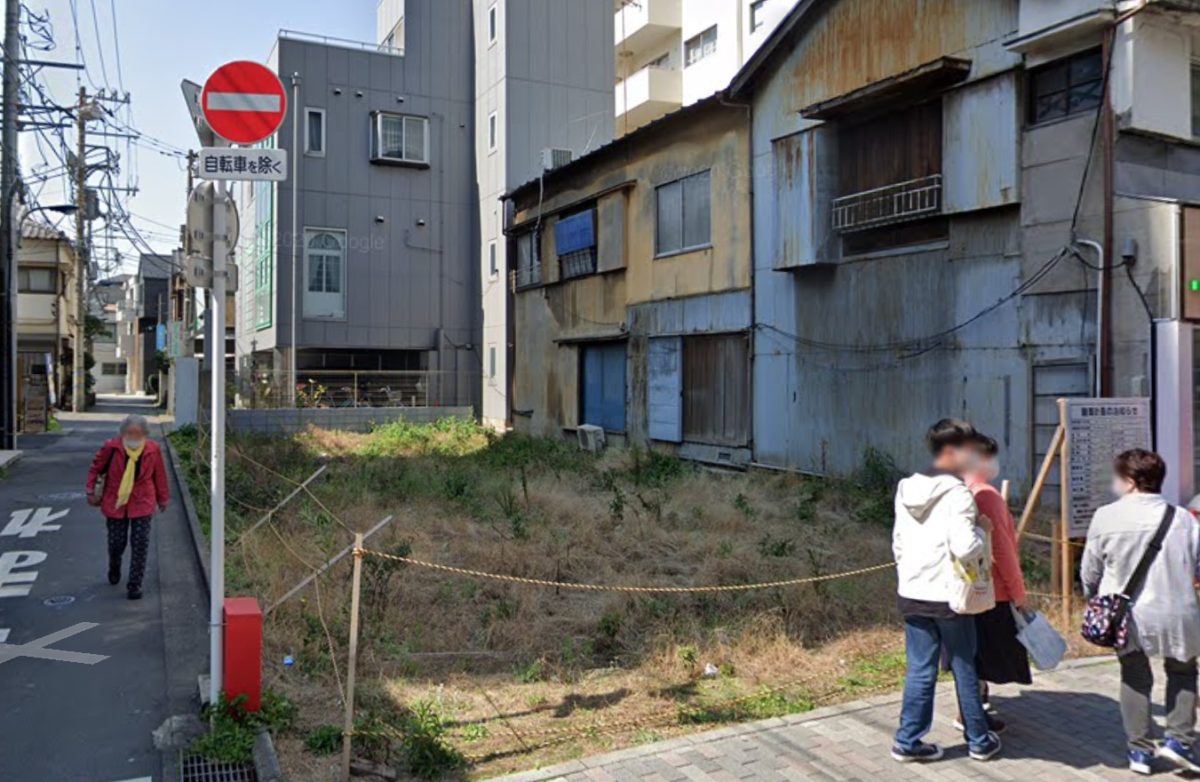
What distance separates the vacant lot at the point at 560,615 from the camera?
5051 mm

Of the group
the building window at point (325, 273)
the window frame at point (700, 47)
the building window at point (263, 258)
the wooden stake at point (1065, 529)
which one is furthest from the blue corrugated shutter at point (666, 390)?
the window frame at point (700, 47)

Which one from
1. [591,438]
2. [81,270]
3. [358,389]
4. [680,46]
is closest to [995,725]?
[591,438]

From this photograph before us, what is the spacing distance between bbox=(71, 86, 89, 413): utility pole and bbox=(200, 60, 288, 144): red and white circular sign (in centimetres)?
2877

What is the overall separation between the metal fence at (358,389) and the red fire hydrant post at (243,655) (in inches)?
804

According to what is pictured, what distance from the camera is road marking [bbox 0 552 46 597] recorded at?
8.13 m

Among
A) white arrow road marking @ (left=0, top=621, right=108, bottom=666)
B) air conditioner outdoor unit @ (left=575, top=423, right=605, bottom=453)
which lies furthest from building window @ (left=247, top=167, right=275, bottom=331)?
white arrow road marking @ (left=0, top=621, right=108, bottom=666)

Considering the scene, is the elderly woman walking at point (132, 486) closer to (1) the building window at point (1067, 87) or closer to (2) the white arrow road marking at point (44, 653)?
(2) the white arrow road marking at point (44, 653)

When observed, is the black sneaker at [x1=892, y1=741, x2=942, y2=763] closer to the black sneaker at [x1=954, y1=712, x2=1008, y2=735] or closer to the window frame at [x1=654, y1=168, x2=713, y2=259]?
the black sneaker at [x1=954, y1=712, x2=1008, y2=735]

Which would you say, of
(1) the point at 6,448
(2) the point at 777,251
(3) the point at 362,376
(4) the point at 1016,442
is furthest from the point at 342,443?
(4) the point at 1016,442

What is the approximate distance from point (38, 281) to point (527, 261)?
21182 mm

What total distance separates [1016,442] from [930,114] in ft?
14.3

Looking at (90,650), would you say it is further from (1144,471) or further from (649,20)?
(649,20)

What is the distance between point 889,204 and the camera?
1183 centimetres

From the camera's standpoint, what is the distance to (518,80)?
81.4 feet
